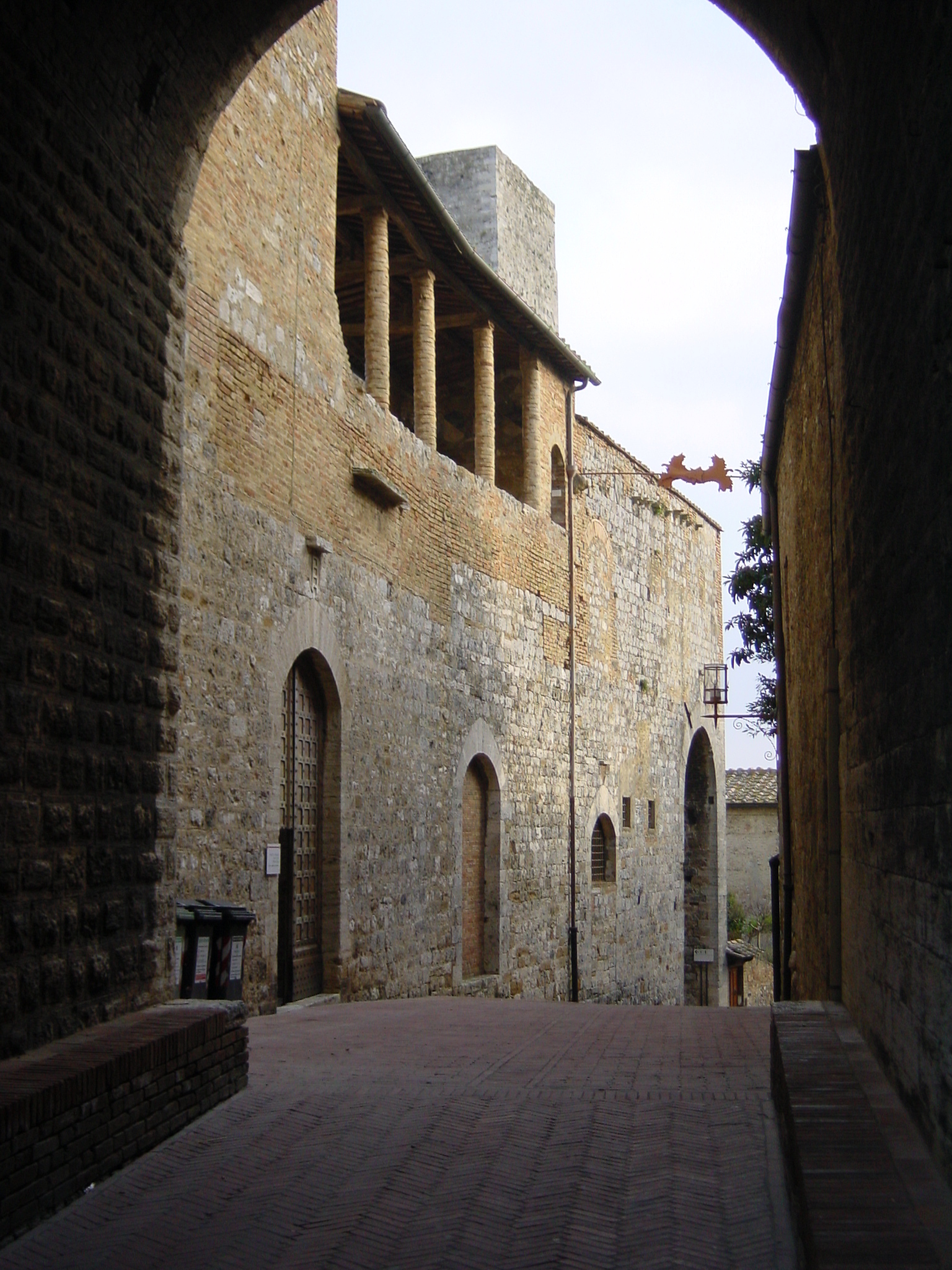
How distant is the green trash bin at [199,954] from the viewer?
6930mm

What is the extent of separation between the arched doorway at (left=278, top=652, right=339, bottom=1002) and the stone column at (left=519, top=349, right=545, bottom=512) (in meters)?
6.60

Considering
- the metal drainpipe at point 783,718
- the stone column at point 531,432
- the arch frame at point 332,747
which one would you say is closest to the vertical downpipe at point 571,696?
the stone column at point 531,432

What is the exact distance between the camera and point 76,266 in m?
5.03

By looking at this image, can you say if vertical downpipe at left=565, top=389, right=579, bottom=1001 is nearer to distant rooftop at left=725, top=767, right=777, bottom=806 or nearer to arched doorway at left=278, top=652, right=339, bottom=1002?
arched doorway at left=278, top=652, right=339, bottom=1002

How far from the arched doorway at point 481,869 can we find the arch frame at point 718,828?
8096 mm

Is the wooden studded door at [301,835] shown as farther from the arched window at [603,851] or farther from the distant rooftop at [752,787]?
the distant rooftop at [752,787]

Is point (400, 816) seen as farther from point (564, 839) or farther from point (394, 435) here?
point (564, 839)

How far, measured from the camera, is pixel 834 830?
23.7ft

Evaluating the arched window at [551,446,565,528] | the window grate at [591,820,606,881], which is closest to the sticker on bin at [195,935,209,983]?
the arched window at [551,446,565,528]

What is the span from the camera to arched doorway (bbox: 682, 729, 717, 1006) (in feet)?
78.9

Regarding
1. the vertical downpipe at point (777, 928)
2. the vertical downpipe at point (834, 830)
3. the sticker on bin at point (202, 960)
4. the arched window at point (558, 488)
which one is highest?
the arched window at point (558, 488)

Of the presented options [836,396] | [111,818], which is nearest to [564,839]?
[836,396]

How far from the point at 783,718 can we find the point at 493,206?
9923 mm

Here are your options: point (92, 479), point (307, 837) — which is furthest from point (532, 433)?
point (92, 479)
